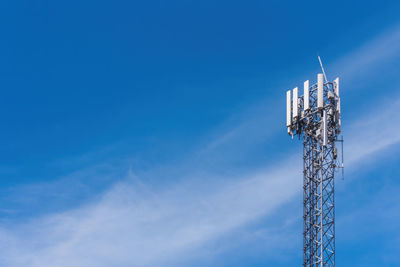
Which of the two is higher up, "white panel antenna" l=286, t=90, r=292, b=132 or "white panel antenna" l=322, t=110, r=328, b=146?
"white panel antenna" l=286, t=90, r=292, b=132

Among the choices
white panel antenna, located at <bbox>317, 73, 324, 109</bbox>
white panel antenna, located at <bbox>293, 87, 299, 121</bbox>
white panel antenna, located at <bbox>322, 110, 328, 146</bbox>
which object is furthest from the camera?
white panel antenna, located at <bbox>293, 87, 299, 121</bbox>

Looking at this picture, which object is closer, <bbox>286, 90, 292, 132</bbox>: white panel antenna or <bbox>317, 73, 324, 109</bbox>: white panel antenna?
<bbox>317, 73, 324, 109</bbox>: white panel antenna

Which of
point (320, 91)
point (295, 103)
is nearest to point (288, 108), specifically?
point (295, 103)

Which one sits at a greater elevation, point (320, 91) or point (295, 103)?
point (295, 103)

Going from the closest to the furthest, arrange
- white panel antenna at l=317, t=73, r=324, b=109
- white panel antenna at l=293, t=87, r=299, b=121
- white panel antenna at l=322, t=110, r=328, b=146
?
white panel antenna at l=322, t=110, r=328, b=146 → white panel antenna at l=317, t=73, r=324, b=109 → white panel antenna at l=293, t=87, r=299, b=121

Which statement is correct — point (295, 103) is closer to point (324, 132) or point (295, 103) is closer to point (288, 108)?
point (288, 108)

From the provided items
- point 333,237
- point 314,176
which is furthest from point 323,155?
point 333,237

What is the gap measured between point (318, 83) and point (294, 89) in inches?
188

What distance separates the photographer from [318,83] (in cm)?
12062

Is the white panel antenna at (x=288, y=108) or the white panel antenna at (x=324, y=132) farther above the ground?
the white panel antenna at (x=288, y=108)

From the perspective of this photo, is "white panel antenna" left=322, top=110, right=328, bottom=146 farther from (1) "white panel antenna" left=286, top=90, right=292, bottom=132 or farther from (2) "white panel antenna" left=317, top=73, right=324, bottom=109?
(1) "white panel antenna" left=286, top=90, right=292, bottom=132

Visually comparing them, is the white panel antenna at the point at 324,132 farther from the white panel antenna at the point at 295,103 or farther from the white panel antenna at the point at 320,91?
the white panel antenna at the point at 295,103

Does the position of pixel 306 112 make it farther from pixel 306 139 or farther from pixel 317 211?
pixel 317 211

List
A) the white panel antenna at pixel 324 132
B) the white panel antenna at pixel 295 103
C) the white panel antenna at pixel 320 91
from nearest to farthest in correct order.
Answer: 1. the white panel antenna at pixel 324 132
2. the white panel antenna at pixel 320 91
3. the white panel antenna at pixel 295 103
